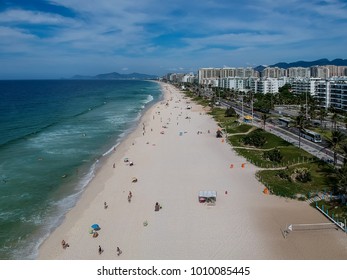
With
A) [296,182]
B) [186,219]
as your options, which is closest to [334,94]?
[296,182]

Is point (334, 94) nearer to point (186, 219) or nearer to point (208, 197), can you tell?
point (208, 197)

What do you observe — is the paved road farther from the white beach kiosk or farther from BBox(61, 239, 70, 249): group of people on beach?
BBox(61, 239, 70, 249): group of people on beach

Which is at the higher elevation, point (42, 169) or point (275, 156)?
point (275, 156)

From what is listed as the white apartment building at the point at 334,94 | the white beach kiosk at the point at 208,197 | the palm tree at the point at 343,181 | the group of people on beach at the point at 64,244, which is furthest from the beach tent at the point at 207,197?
the white apartment building at the point at 334,94

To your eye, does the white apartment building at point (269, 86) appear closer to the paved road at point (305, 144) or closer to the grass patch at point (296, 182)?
the paved road at point (305, 144)

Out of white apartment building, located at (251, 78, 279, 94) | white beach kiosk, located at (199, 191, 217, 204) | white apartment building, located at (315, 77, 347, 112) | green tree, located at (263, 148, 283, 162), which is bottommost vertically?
white beach kiosk, located at (199, 191, 217, 204)

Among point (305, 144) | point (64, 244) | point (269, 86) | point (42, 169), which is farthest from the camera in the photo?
point (269, 86)

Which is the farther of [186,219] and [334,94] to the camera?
[334,94]

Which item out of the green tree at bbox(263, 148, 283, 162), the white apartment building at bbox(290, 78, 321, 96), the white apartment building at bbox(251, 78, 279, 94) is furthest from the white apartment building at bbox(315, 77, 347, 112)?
the green tree at bbox(263, 148, 283, 162)

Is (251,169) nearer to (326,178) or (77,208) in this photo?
(326,178)
